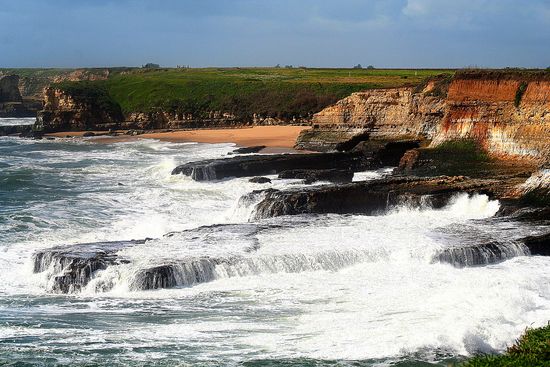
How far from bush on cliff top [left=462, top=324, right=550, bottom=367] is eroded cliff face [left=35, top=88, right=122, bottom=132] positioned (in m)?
63.3

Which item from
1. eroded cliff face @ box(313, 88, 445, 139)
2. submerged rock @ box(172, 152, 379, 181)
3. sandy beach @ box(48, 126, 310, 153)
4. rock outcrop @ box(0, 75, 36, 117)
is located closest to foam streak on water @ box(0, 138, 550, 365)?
submerged rock @ box(172, 152, 379, 181)

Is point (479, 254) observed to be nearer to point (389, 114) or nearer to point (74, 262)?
point (74, 262)

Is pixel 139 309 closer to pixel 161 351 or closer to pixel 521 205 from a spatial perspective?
pixel 161 351

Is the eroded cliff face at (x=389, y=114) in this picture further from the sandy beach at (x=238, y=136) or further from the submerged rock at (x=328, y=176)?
the submerged rock at (x=328, y=176)

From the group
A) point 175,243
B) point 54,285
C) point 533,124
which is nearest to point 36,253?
point 54,285

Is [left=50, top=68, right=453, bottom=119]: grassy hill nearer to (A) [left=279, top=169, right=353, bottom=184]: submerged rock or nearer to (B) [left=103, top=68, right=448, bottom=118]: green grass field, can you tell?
(B) [left=103, top=68, right=448, bottom=118]: green grass field

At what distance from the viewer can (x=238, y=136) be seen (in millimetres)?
57844

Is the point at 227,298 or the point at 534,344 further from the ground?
the point at 534,344

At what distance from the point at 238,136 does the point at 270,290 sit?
3979 cm

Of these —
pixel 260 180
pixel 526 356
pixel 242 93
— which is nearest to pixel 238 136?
pixel 242 93

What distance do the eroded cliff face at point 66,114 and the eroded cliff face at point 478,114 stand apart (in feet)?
121

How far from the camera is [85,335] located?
15320mm

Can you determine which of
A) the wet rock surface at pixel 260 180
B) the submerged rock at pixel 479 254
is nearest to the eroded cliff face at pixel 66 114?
the wet rock surface at pixel 260 180

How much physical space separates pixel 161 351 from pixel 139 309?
10.7 feet
